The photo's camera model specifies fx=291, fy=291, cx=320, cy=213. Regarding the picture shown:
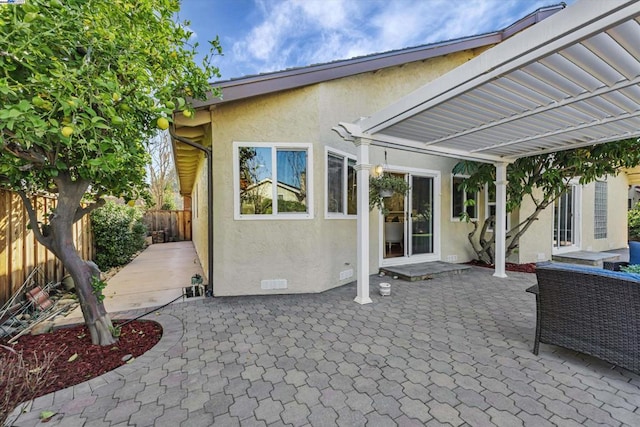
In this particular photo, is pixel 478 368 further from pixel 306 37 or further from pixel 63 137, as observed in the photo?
pixel 306 37

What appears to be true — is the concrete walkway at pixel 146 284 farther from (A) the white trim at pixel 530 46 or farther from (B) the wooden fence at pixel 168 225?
(B) the wooden fence at pixel 168 225

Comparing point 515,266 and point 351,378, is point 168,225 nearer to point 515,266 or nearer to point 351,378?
point 515,266

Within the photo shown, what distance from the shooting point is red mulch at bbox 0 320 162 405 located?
273 cm

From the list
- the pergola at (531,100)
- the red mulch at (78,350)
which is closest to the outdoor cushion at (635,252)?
the pergola at (531,100)

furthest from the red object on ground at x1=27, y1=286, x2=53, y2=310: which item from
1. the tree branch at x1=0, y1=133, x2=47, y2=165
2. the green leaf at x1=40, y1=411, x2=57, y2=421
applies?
the green leaf at x1=40, y1=411, x2=57, y2=421

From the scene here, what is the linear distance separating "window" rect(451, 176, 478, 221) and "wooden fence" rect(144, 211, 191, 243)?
14432 millimetres

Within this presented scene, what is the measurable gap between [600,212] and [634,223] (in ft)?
12.5

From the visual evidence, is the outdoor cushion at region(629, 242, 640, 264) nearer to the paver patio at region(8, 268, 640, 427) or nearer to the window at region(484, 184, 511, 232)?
the paver patio at region(8, 268, 640, 427)

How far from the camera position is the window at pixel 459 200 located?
26.8 ft

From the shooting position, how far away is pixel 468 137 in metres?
→ 4.96

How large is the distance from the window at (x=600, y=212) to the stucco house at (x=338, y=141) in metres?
6.44

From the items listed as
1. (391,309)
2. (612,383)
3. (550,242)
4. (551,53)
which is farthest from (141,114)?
(550,242)

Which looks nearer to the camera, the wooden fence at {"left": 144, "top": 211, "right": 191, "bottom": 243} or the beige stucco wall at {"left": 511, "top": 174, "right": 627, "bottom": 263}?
the beige stucco wall at {"left": 511, "top": 174, "right": 627, "bottom": 263}

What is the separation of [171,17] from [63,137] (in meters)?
1.77
